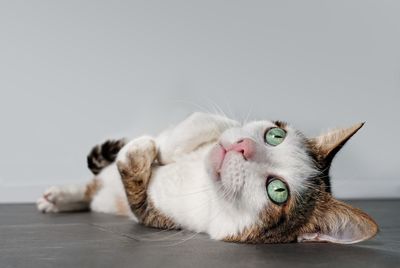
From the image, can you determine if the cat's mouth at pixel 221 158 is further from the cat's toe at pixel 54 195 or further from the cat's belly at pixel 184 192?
the cat's toe at pixel 54 195

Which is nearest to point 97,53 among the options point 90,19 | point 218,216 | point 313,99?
point 90,19

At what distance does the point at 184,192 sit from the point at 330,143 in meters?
0.63

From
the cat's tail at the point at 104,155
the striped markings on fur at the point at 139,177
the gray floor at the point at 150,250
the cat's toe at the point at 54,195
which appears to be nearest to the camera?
the gray floor at the point at 150,250

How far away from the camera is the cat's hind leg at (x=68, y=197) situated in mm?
3098

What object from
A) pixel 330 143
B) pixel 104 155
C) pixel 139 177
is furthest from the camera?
pixel 104 155

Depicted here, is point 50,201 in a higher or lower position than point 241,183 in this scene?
lower

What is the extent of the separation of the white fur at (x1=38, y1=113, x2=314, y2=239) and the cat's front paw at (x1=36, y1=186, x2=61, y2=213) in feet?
2.41

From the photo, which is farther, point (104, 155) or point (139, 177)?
point (104, 155)

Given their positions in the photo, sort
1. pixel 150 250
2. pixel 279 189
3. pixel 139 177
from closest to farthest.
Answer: pixel 150 250
pixel 279 189
pixel 139 177

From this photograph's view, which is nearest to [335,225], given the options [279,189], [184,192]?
[279,189]

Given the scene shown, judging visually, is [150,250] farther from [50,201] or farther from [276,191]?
[50,201]

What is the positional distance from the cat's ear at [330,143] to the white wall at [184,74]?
71.0 inches

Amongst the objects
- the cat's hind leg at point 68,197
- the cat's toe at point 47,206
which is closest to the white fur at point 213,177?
the cat's hind leg at point 68,197

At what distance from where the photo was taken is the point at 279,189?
6.63 ft
